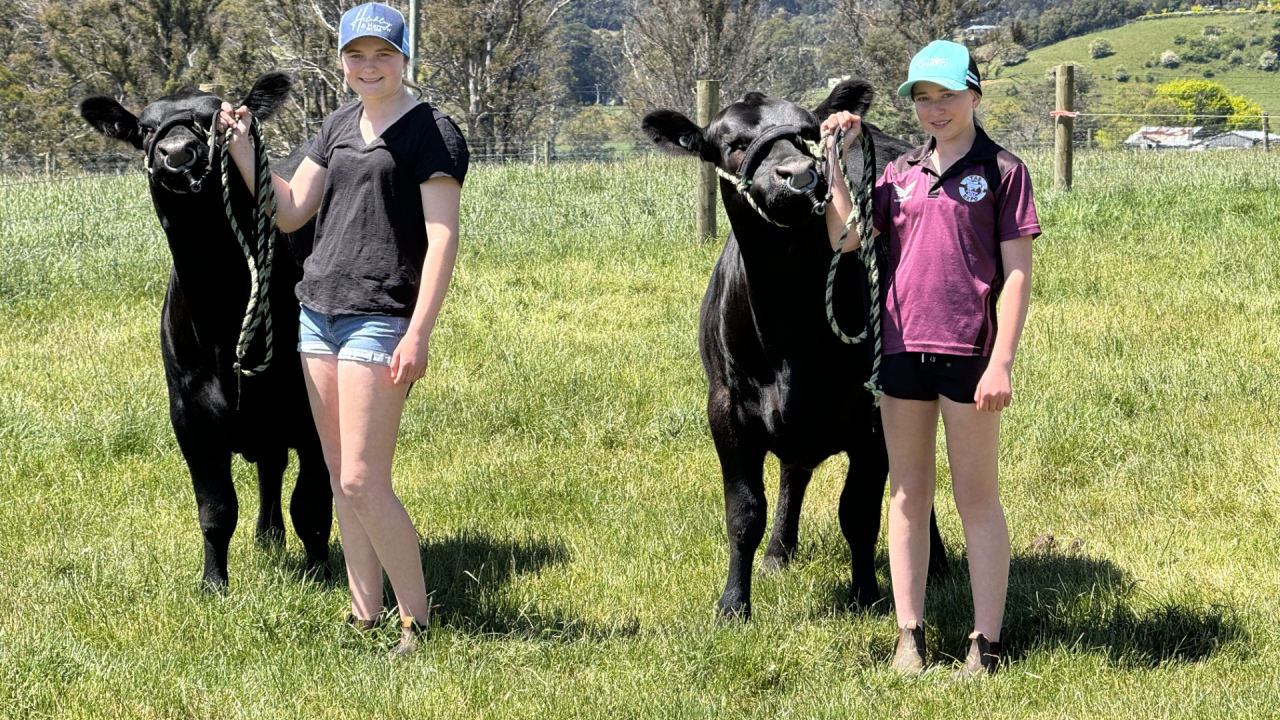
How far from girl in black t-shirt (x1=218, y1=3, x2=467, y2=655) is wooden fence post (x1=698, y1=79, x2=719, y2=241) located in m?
7.51

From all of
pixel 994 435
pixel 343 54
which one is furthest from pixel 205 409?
pixel 994 435

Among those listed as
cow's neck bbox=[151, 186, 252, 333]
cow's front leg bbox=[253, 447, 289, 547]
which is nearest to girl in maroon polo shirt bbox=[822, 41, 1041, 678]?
cow's neck bbox=[151, 186, 252, 333]

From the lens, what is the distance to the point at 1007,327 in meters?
3.52

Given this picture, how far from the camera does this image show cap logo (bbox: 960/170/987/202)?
356 cm

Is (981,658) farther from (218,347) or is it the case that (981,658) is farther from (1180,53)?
(1180,53)

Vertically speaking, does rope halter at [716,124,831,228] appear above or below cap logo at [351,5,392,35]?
below

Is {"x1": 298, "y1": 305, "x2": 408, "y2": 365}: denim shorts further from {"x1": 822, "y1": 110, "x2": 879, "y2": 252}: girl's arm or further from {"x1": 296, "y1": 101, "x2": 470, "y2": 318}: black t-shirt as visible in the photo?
{"x1": 822, "y1": 110, "x2": 879, "y2": 252}: girl's arm

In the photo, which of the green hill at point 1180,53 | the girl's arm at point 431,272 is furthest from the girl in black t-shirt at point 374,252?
the green hill at point 1180,53

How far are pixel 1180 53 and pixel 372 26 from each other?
124 metres

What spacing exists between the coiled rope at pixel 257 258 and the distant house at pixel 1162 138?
22969mm

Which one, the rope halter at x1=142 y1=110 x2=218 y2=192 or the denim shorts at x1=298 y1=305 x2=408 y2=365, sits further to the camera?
the rope halter at x1=142 y1=110 x2=218 y2=192

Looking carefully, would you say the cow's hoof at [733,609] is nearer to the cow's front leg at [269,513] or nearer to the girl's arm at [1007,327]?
the girl's arm at [1007,327]

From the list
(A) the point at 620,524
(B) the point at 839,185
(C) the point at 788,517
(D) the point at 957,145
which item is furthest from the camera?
(A) the point at 620,524

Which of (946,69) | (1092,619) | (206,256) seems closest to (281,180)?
(206,256)
